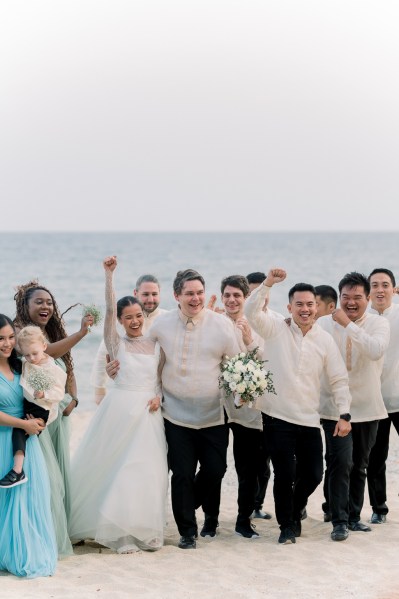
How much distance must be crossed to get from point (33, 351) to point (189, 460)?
169 cm

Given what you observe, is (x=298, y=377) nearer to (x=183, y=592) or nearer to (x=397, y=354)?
(x=397, y=354)

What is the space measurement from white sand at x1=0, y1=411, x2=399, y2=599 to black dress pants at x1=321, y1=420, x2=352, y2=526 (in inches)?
10.3

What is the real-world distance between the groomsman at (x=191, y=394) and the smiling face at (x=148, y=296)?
2.96ft

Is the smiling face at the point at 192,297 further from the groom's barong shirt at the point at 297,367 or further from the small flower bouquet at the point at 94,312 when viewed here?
the small flower bouquet at the point at 94,312

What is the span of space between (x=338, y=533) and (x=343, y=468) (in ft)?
1.85

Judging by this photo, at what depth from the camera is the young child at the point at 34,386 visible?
6906mm

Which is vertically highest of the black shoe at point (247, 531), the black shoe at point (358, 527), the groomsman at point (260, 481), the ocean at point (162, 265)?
the ocean at point (162, 265)

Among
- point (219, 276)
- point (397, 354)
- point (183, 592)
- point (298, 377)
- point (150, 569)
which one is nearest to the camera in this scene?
point (183, 592)

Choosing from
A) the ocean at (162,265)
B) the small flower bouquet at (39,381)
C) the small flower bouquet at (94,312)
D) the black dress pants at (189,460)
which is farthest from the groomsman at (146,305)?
the ocean at (162,265)

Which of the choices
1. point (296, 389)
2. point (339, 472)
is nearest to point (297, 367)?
point (296, 389)

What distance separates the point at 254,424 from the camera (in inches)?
318

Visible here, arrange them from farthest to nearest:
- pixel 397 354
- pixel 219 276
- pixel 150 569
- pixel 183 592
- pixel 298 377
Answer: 1. pixel 219 276
2. pixel 397 354
3. pixel 298 377
4. pixel 150 569
5. pixel 183 592

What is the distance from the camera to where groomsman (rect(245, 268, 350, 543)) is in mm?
7664

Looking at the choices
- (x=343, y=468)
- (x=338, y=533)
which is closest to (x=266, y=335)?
(x=343, y=468)
